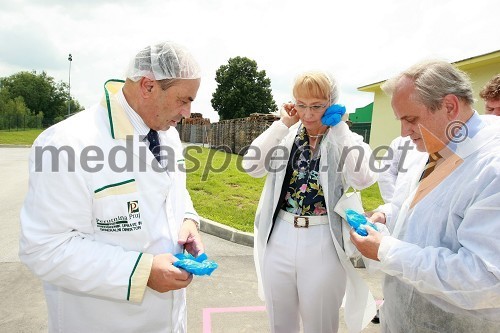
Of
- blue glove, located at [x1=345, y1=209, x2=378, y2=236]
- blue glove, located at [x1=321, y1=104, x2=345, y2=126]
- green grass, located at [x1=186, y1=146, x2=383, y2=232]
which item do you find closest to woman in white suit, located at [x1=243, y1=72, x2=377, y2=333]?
blue glove, located at [x1=321, y1=104, x2=345, y2=126]

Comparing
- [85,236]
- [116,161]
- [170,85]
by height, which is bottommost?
[85,236]

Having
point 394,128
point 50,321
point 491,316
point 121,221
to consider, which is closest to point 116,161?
point 121,221

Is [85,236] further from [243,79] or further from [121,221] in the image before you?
[243,79]

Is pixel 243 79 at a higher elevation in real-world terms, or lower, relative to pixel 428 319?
higher

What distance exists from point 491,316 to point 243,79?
42.3 m

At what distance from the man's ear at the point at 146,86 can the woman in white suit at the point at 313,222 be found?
111 cm

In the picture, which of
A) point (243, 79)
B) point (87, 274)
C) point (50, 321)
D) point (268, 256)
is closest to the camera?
point (87, 274)

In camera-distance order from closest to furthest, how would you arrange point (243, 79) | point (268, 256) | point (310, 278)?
point (310, 278), point (268, 256), point (243, 79)

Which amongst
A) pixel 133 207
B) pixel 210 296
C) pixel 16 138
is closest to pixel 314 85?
pixel 133 207

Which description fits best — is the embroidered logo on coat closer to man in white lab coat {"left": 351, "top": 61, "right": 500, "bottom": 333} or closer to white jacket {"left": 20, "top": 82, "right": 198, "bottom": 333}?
white jacket {"left": 20, "top": 82, "right": 198, "bottom": 333}

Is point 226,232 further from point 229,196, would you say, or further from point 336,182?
point 336,182

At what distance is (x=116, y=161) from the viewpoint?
61.9 inches

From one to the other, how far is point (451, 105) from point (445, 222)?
51 cm

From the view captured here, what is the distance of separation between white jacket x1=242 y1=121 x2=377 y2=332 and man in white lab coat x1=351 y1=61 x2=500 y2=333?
0.59m
